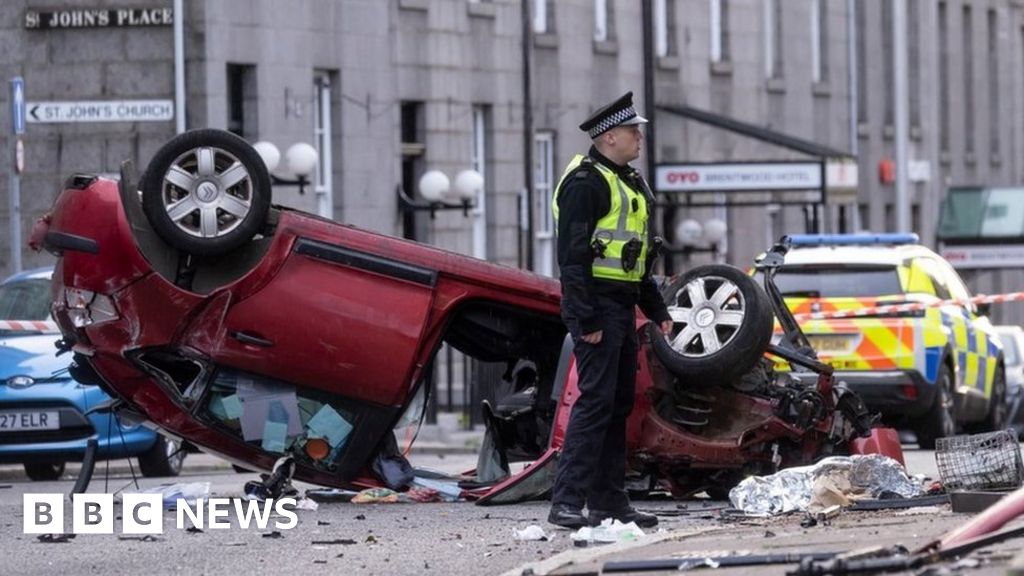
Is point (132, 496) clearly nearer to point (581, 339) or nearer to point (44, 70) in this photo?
point (581, 339)

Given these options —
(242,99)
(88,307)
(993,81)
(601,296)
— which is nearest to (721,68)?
(242,99)

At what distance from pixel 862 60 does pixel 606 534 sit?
1653 inches

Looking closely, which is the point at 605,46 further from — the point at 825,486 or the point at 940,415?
the point at 825,486

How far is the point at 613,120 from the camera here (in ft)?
39.3

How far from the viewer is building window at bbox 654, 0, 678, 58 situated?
42.3 metres

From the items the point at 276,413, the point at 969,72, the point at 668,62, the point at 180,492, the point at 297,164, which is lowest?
the point at 180,492

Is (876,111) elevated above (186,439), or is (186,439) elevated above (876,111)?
(876,111)

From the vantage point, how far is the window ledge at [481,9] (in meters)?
35.5

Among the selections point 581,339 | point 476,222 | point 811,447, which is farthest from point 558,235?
point 476,222

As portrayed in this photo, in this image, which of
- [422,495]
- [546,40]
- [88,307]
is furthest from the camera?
[546,40]

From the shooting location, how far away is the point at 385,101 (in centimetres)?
3328

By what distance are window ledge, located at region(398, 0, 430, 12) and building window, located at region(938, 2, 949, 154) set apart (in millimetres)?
26648

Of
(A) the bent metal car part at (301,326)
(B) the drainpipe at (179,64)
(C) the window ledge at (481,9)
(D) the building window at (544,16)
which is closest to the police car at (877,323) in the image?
(A) the bent metal car part at (301,326)

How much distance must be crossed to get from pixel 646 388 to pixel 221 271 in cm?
216
